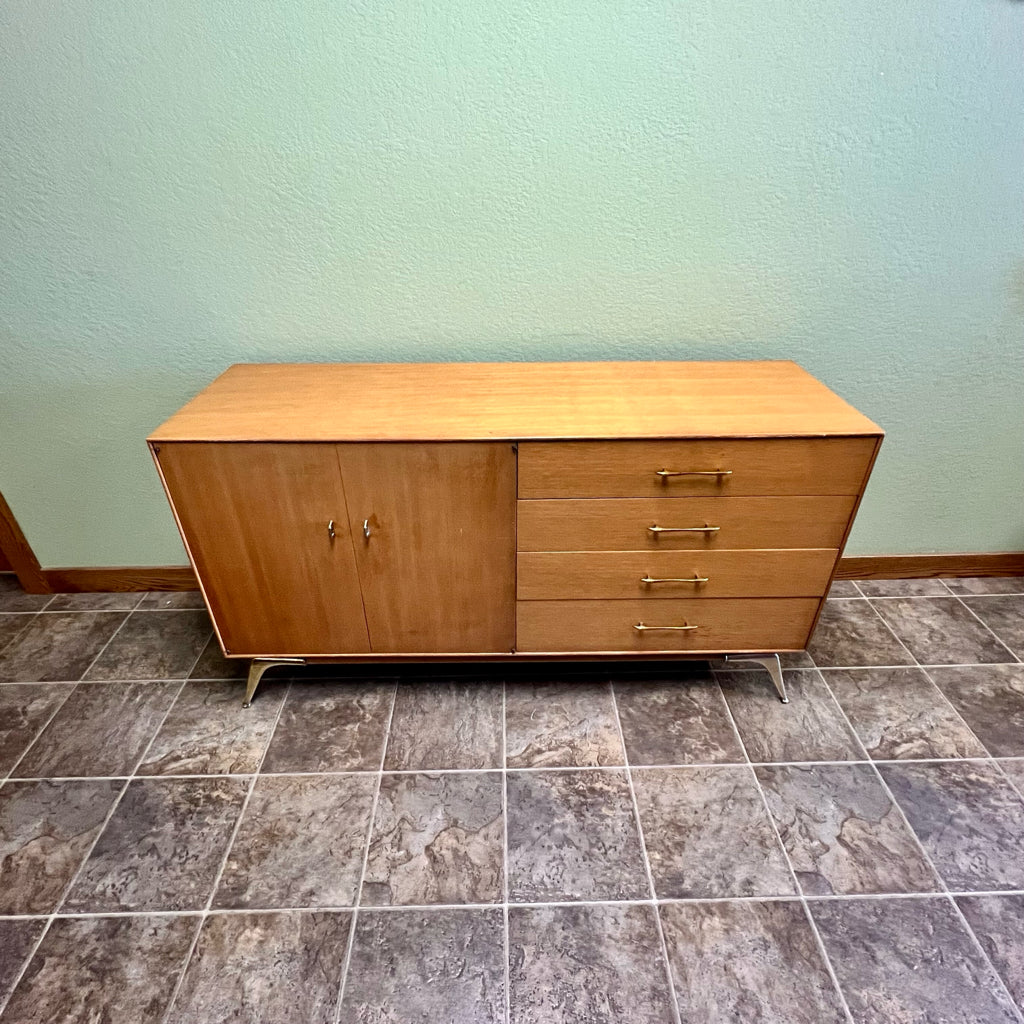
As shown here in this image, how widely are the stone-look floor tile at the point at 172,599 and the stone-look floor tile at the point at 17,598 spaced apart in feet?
1.02

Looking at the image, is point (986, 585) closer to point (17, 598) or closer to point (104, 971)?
point (104, 971)

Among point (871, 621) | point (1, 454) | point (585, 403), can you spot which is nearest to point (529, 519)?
point (585, 403)

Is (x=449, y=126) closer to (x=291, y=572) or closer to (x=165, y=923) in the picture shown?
(x=291, y=572)

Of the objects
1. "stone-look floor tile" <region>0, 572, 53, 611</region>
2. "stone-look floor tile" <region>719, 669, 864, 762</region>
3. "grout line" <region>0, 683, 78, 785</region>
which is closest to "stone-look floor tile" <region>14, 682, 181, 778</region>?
"grout line" <region>0, 683, 78, 785</region>

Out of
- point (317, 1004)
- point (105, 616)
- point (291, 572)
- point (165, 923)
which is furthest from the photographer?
point (105, 616)

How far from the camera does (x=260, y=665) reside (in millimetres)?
1510

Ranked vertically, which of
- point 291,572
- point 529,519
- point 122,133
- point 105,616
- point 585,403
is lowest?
point 105,616

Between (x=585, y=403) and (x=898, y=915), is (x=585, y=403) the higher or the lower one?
the higher one

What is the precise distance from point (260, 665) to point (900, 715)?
5.28ft

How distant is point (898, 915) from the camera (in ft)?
3.66

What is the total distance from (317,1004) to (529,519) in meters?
0.92

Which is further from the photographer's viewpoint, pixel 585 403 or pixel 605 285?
pixel 605 285

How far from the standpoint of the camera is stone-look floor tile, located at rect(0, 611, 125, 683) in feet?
5.39

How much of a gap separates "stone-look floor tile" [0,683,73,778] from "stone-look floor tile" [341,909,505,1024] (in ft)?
3.18
